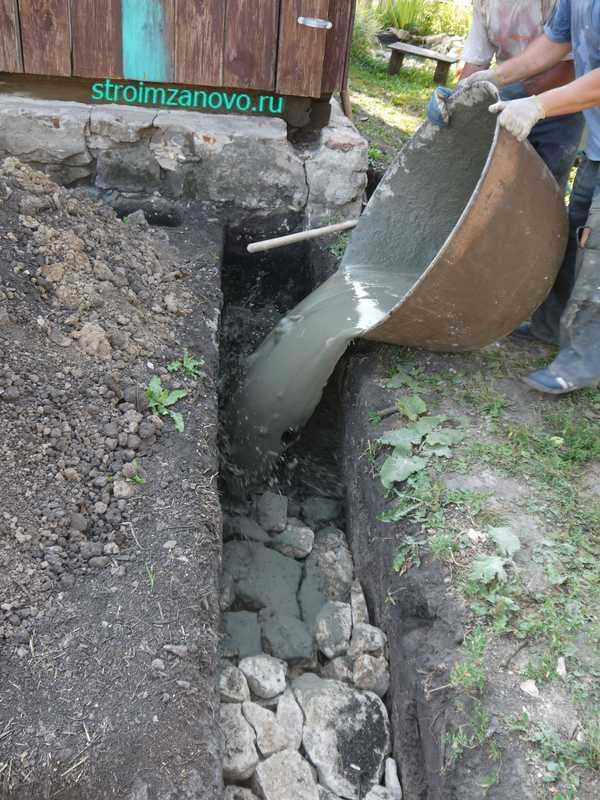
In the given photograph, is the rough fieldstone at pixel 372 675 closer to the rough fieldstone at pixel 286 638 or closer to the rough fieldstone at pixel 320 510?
the rough fieldstone at pixel 286 638

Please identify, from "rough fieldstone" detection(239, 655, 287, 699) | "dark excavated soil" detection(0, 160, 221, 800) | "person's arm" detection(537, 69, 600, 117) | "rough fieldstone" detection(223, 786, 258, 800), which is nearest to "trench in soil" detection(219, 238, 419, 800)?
"rough fieldstone" detection(239, 655, 287, 699)

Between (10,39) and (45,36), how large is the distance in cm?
19

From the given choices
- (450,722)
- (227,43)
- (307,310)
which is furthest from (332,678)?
(227,43)

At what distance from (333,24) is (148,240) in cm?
165

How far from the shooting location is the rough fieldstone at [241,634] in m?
2.85

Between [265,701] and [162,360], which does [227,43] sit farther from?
[265,701]

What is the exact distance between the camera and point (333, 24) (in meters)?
4.40

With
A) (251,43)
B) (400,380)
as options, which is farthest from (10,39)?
(400,380)

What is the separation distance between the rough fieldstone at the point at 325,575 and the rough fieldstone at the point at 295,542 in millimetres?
37

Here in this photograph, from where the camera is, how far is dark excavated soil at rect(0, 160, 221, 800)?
80.0 inches

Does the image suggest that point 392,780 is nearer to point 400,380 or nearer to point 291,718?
point 291,718

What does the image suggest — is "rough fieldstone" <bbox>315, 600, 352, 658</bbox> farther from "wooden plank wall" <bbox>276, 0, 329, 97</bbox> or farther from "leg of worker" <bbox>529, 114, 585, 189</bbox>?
"wooden plank wall" <bbox>276, 0, 329, 97</bbox>

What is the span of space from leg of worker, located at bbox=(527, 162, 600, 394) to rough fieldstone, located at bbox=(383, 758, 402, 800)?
1702mm

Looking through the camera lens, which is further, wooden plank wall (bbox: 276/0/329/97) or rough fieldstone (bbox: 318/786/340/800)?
wooden plank wall (bbox: 276/0/329/97)
